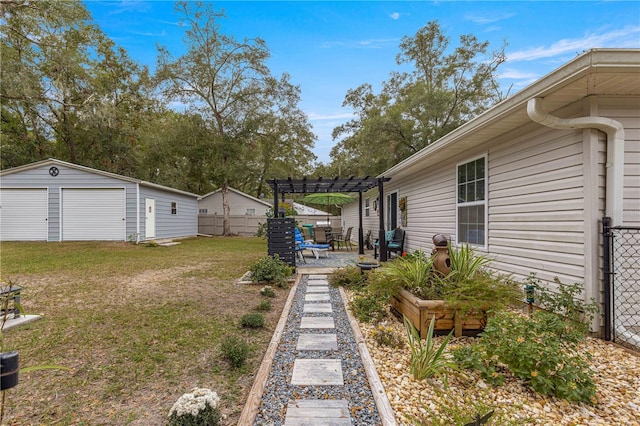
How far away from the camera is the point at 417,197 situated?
25.7 feet

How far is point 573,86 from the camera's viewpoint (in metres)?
2.88

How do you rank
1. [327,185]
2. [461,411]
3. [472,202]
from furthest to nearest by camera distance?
[327,185] → [472,202] → [461,411]

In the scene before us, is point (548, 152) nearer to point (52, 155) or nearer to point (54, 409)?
point (54, 409)

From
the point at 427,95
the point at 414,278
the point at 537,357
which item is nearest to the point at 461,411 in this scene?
the point at 537,357

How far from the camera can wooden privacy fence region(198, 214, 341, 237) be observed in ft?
63.6

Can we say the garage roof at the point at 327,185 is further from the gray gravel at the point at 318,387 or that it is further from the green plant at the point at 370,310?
the gray gravel at the point at 318,387

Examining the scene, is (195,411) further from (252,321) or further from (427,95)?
(427,95)

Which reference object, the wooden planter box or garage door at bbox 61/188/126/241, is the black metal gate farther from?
garage door at bbox 61/188/126/241

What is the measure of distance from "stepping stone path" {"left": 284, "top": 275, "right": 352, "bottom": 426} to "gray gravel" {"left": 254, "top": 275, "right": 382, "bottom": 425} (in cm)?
4

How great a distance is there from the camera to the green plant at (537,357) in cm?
203

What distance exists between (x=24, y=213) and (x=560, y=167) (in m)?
16.6

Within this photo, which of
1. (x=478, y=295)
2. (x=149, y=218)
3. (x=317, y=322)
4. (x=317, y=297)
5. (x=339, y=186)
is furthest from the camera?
(x=149, y=218)

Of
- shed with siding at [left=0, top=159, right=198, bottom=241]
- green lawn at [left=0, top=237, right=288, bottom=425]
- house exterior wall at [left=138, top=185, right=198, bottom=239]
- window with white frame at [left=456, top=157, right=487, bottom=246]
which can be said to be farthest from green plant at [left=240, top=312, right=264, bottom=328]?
house exterior wall at [left=138, top=185, right=198, bottom=239]

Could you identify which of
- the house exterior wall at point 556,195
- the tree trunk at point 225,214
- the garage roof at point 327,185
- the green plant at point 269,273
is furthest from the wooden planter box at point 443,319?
the tree trunk at point 225,214
